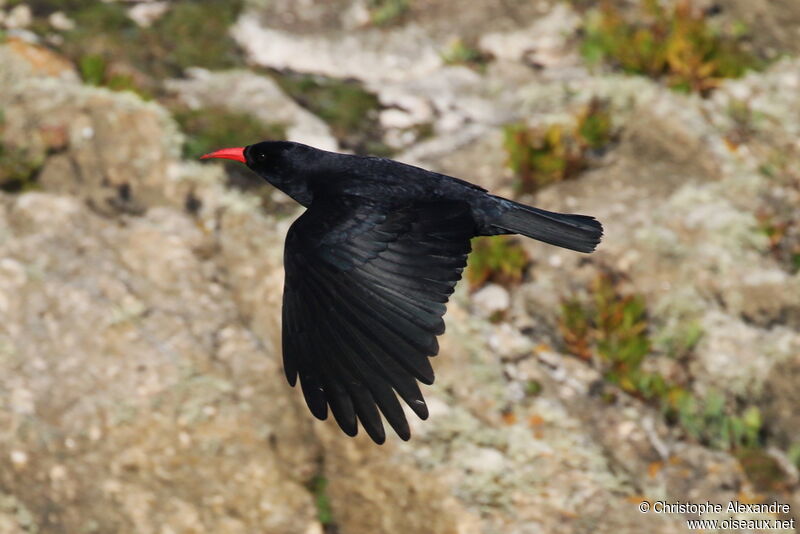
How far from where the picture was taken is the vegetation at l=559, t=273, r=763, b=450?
7.15 metres

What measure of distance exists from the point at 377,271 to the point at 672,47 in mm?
5394

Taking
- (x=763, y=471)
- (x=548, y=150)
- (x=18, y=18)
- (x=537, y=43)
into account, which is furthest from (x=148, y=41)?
(x=763, y=471)

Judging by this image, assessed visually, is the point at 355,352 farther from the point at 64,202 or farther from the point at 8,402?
the point at 64,202

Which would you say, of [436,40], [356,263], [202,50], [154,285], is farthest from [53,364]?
[436,40]

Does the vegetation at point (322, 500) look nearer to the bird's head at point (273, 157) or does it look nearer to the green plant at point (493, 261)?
the green plant at point (493, 261)

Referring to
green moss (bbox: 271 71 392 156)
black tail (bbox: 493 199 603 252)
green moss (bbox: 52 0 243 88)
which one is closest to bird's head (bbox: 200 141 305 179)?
black tail (bbox: 493 199 603 252)

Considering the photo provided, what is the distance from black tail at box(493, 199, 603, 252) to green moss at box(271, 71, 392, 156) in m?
3.51

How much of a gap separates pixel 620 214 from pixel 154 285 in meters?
3.56

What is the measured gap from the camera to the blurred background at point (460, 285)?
670cm

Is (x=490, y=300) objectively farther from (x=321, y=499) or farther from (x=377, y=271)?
(x=377, y=271)

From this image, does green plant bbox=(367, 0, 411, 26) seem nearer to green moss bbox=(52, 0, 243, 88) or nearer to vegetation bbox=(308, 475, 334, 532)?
green moss bbox=(52, 0, 243, 88)

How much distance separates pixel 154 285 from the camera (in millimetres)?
7535

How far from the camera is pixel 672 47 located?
29.9 ft

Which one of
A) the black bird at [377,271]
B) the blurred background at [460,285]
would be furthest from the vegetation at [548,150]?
the black bird at [377,271]
